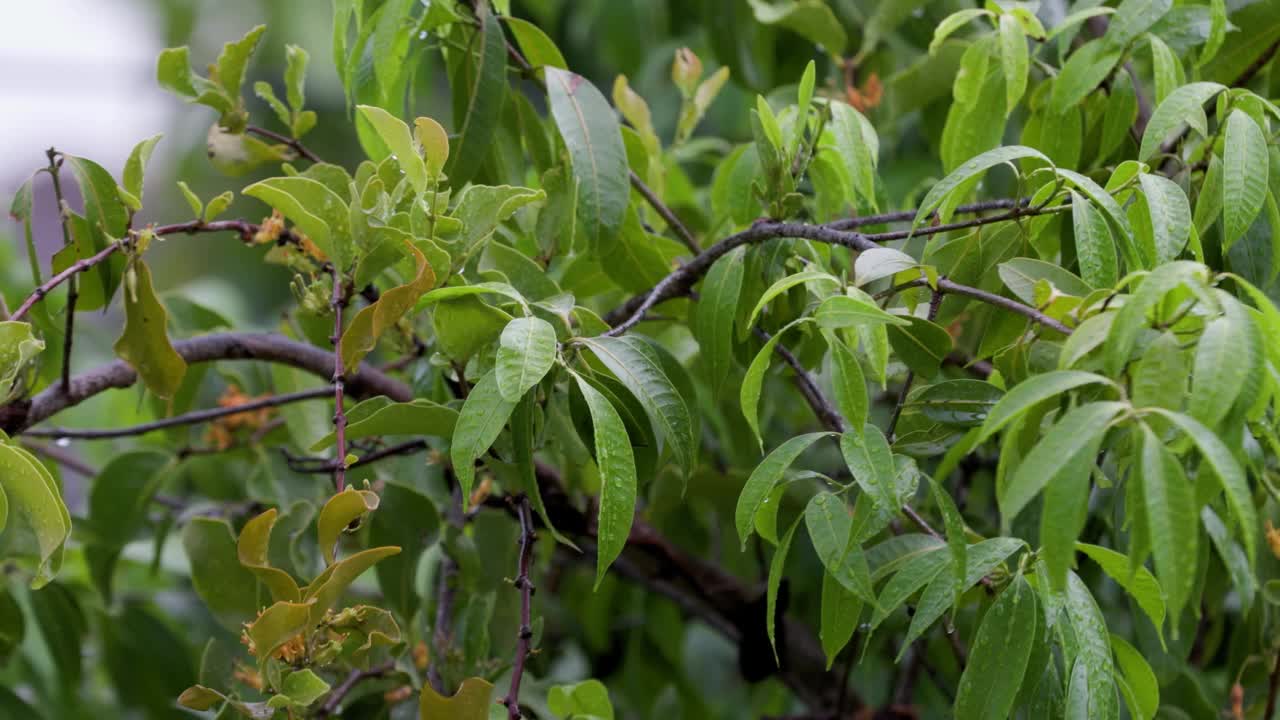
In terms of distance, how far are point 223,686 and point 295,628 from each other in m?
0.28

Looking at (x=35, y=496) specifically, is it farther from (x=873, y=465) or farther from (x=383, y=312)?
(x=873, y=465)

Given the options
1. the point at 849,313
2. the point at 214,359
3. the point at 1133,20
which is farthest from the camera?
the point at 214,359

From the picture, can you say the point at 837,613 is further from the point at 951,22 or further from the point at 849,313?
the point at 951,22

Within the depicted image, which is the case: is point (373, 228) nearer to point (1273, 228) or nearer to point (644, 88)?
point (1273, 228)

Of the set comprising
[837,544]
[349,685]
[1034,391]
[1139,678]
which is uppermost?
[1034,391]

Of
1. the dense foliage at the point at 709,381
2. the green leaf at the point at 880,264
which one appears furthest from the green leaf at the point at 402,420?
the green leaf at the point at 880,264

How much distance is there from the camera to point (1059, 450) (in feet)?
1.18

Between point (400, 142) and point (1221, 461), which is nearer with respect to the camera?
point (1221, 461)

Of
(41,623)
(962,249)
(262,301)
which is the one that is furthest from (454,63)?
(262,301)

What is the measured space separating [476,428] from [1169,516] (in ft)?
0.88

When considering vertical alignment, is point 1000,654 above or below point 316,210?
below

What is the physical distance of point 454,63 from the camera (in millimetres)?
717

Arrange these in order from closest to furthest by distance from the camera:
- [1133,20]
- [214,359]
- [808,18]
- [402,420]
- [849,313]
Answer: [849,313]
[402,420]
[1133,20]
[214,359]
[808,18]

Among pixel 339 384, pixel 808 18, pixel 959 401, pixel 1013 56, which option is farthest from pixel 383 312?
pixel 808 18
